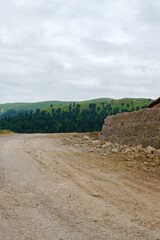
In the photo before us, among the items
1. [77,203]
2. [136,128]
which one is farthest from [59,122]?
[77,203]

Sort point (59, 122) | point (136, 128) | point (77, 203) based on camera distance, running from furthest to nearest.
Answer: point (59, 122) < point (136, 128) < point (77, 203)

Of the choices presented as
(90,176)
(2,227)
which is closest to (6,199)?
(2,227)

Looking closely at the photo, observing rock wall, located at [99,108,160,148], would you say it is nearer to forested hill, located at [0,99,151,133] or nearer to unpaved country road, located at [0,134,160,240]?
unpaved country road, located at [0,134,160,240]

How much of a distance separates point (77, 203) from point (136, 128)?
8.00 metres

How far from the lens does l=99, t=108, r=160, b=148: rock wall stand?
9945mm

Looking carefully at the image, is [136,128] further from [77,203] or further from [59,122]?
[59,122]

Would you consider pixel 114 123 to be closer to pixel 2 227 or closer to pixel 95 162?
pixel 95 162

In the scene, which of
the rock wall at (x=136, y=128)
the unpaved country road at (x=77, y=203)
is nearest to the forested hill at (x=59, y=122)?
the rock wall at (x=136, y=128)

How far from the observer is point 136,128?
1120 centimetres

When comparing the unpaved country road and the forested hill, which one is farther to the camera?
the forested hill

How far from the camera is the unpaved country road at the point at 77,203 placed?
3.04 m

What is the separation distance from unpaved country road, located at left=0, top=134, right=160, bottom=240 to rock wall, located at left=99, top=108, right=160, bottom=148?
3.47 meters

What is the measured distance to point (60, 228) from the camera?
123 inches

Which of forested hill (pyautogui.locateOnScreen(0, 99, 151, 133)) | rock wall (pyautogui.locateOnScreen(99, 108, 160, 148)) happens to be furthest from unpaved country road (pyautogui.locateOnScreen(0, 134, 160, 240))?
forested hill (pyautogui.locateOnScreen(0, 99, 151, 133))
